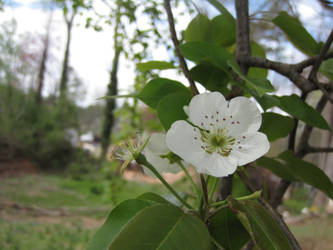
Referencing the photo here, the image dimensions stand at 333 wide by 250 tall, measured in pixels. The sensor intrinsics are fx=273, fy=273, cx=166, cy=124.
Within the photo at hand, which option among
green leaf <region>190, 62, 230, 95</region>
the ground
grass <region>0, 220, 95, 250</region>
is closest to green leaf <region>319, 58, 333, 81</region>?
green leaf <region>190, 62, 230, 95</region>

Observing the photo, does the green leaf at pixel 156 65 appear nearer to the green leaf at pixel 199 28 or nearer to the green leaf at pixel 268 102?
the green leaf at pixel 199 28

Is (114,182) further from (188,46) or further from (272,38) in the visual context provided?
(188,46)

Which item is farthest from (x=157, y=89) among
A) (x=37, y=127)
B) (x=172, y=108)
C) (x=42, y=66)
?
(x=37, y=127)

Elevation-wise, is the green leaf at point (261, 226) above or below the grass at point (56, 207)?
above

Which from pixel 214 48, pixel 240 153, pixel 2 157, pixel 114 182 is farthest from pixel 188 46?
pixel 2 157

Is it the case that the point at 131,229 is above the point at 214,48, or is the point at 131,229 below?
below

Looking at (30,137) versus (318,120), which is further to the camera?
(30,137)

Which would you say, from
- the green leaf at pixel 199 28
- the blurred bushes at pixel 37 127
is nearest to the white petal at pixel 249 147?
the green leaf at pixel 199 28

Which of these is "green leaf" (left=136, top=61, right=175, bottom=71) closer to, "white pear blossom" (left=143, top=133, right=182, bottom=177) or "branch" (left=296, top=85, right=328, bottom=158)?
"white pear blossom" (left=143, top=133, right=182, bottom=177)
